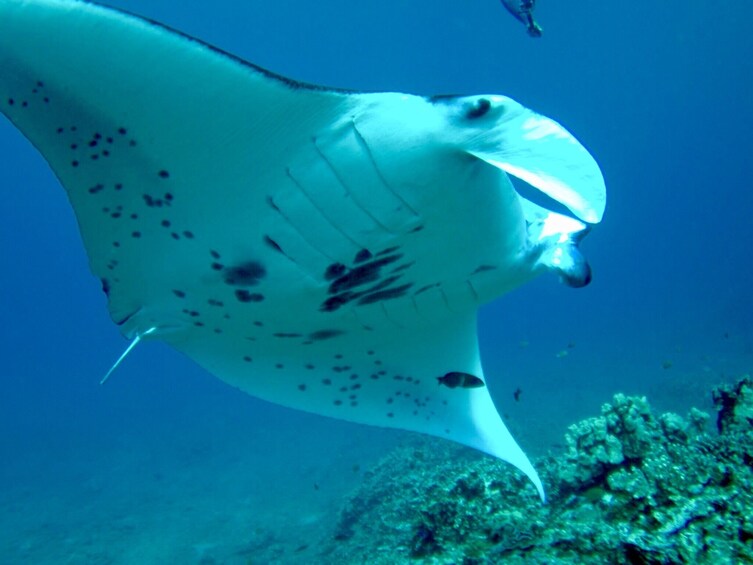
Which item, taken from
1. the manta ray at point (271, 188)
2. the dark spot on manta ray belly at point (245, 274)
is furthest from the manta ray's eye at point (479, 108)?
the dark spot on manta ray belly at point (245, 274)

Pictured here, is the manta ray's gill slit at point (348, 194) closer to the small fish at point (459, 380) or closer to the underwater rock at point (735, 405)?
the small fish at point (459, 380)

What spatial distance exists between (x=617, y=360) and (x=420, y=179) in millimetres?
24675

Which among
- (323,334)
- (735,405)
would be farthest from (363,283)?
(735,405)

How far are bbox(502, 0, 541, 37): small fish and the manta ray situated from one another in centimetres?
279

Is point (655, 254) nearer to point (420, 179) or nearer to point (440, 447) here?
point (440, 447)

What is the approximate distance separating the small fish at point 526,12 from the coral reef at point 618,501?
339cm

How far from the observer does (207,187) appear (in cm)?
201

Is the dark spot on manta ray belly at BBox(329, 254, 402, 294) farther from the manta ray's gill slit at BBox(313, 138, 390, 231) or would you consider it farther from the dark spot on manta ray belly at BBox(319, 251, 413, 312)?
the manta ray's gill slit at BBox(313, 138, 390, 231)

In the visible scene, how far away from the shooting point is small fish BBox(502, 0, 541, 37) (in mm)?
4508

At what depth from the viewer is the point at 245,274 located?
2.29 m

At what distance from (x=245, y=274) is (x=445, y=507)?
7.00 feet

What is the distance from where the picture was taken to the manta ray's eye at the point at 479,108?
64.2 inches

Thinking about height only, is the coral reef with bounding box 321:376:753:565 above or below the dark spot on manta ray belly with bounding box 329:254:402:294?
below

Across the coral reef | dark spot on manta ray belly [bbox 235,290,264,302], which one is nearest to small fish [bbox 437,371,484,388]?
the coral reef
